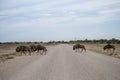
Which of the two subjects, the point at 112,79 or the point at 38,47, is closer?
the point at 112,79

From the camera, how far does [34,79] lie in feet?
40.2

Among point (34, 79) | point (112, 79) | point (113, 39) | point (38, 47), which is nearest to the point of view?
point (112, 79)

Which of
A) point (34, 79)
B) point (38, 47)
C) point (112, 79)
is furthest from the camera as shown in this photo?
point (38, 47)

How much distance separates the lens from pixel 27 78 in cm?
1260

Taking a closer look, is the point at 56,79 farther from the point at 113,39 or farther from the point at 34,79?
the point at 113,39

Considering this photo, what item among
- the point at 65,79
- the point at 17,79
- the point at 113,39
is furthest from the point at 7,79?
the point at 113,39

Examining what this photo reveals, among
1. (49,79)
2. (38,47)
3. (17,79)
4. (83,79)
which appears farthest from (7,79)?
(38,47)

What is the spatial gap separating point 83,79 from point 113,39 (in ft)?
507

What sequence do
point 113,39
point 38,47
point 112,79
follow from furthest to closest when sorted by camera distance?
point 113,39 → point 38,47 → point 112,79

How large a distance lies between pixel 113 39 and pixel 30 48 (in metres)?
128

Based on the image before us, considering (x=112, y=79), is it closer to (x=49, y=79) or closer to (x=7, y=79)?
(x=49, y=79)

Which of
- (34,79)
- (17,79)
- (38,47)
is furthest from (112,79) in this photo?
(38,47)

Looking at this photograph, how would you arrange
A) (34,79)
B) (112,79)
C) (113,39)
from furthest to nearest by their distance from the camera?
(113,39) → (34,79) → (112,79)

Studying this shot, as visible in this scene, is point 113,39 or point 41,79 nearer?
point 41,79
